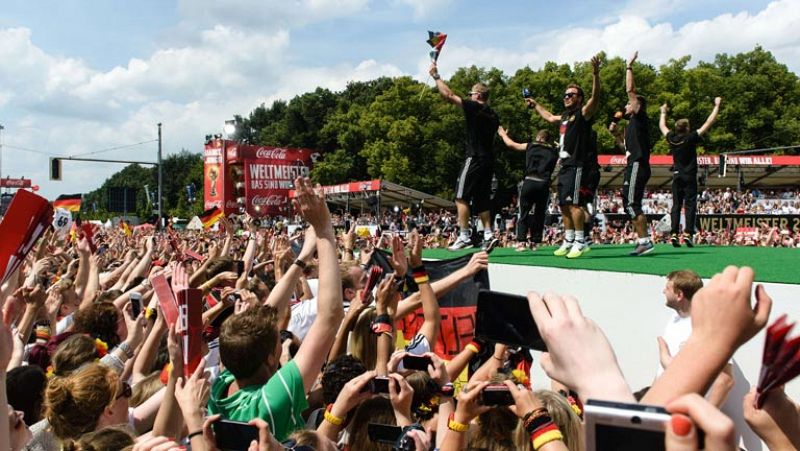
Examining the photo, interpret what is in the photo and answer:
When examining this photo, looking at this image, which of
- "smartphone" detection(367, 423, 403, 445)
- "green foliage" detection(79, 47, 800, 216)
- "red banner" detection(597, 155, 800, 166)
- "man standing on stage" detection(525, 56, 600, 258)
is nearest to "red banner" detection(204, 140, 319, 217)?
"green foliage" detection(79, 47, 800, 216)

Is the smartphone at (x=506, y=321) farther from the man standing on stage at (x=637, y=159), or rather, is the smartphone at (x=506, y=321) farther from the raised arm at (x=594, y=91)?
the man standing on stage at (x=637, y=159)

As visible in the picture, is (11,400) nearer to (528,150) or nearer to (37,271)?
(37,271)

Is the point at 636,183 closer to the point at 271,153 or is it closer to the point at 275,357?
the point at 275,357

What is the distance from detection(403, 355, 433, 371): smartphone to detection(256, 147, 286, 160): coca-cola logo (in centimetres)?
5653

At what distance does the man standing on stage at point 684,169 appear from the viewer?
10438mm

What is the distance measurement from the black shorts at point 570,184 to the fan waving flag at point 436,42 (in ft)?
7.49

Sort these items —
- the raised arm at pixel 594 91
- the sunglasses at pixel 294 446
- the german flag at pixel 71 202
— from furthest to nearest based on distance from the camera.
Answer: the german flag at pixel 71 202, the raised arm at pixel 594 91, the sunglasses at pixel 294 446

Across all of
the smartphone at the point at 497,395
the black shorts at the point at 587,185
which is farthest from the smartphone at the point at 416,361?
the black shorts at the point at 587,185

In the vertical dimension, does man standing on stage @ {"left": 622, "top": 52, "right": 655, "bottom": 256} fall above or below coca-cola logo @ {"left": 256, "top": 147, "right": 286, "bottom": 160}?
below

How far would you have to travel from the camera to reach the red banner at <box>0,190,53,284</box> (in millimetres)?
2305

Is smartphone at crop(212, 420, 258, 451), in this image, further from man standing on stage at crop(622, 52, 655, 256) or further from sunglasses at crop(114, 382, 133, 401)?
man standing on stage at crop(622, 52, 655, 256)

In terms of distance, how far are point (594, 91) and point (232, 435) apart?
7172mm

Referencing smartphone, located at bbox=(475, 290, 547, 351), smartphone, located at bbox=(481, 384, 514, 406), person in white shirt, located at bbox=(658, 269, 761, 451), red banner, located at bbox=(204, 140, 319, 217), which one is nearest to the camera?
smartphone, located at bbox=(475, 290, 547, 351)

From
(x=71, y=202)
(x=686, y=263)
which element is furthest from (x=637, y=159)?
(x=71, y=202)
